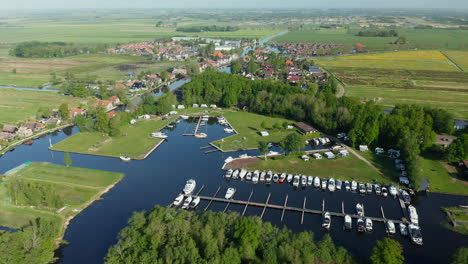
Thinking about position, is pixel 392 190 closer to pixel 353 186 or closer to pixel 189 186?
pixel 353 186

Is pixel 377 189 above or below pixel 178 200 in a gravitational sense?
above

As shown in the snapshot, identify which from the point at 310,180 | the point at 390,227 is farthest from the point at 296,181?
the point at 390,227

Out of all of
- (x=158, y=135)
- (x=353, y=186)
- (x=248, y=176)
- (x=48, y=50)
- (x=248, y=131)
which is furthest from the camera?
(x=48, y=50)

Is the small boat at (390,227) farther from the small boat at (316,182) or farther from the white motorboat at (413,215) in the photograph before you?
the small boat at (316,182)

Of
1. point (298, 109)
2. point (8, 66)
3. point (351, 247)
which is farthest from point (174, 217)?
point (8, 66)


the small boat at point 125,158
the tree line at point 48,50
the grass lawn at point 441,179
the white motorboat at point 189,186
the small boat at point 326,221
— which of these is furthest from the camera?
the tree line at point 48,50

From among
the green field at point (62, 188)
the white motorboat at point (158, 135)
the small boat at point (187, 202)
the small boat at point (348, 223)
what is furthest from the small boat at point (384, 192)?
the white motorboat at point (158, 135)

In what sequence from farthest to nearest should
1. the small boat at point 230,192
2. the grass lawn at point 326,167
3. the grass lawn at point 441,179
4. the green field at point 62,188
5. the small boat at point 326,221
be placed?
1. the grass lawn at point 326,167
2. the grass lawn at point 441,179
3. the small boat at point 230,192
4. the green field at point 62,188
5. the small boat at point 326,221
